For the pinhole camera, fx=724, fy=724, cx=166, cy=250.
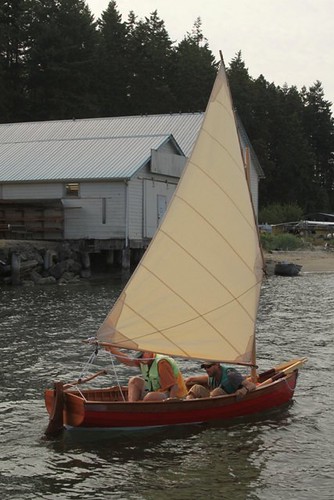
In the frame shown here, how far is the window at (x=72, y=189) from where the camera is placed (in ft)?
133

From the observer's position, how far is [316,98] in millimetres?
116000

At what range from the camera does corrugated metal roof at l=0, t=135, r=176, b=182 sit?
4031 centimetres

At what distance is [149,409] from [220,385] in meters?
1.71

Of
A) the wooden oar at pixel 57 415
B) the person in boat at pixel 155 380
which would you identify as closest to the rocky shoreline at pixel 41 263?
the person in boat at pixel 155 380

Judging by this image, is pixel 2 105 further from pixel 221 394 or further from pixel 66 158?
pixel 221 394

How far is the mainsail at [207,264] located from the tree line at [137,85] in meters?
66.8

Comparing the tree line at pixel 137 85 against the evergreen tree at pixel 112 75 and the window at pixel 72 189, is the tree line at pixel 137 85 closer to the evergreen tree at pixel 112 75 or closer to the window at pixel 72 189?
the evergreen tree at pixel 112 75

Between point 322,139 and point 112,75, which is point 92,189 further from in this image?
point 322,139

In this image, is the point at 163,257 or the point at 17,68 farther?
the point at 17,68

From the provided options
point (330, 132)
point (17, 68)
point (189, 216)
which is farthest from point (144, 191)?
point (330, 132)

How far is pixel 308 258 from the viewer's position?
56500mm

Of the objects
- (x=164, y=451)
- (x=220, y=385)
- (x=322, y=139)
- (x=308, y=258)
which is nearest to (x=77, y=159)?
(x=308, y=258)

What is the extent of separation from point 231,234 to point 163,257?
129cm

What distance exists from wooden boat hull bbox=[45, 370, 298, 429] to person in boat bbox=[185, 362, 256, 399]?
18cm
